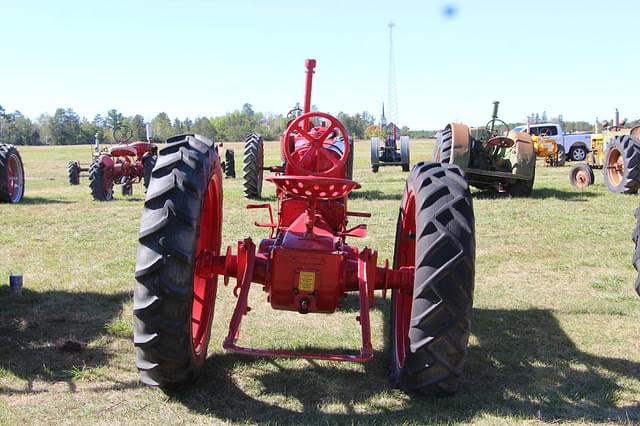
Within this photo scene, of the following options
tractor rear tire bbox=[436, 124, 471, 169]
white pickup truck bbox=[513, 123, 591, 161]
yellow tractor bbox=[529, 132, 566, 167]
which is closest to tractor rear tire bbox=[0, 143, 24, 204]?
tractor rear tire bbox=[436, 124, 471, 169]

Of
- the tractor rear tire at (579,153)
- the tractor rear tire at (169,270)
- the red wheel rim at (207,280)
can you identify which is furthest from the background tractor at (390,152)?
the tractor rear tire at (169,270)

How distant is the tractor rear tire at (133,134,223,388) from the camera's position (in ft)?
10.7

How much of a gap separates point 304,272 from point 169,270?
0.87 m

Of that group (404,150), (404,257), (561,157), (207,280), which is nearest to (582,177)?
(404,150)

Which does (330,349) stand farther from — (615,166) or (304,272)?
(615,166)

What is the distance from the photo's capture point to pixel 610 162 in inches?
586

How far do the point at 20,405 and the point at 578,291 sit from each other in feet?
17.4

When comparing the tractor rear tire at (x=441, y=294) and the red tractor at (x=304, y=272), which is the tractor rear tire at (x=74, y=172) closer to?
the red tractor at (x=304, y=272)

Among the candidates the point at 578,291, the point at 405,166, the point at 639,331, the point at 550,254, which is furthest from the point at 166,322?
the point at 405,166

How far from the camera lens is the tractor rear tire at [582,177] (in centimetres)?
1568

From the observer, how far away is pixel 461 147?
12438mm

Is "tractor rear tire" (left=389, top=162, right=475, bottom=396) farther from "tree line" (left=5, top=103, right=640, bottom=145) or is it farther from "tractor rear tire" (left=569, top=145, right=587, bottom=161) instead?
"tree line" (left=5, top=103, right=640, bottom=145)

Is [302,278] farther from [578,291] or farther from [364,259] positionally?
[578,291]

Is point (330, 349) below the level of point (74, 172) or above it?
below
